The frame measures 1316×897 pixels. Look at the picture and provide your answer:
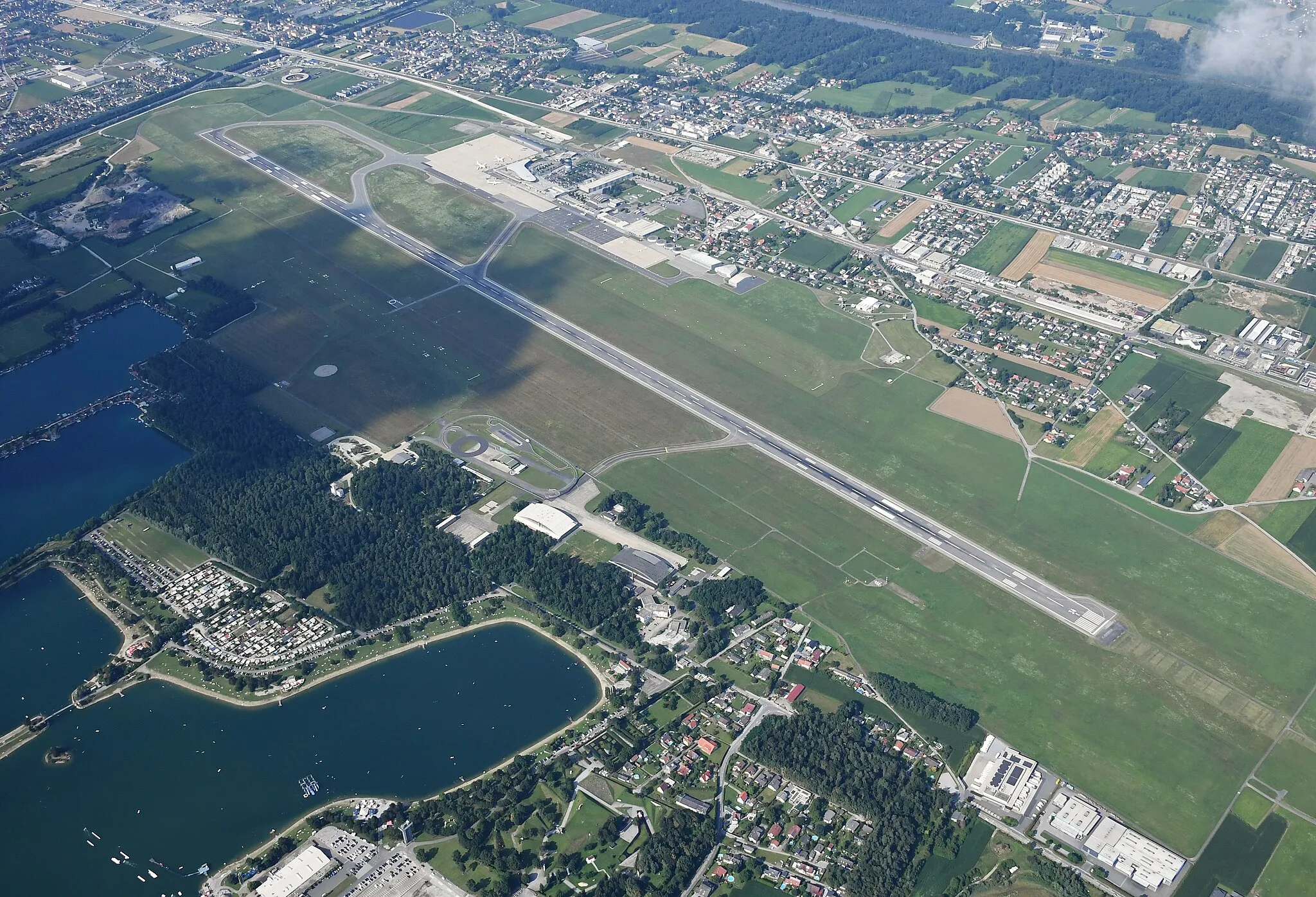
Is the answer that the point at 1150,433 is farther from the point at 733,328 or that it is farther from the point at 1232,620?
the point at 733,328

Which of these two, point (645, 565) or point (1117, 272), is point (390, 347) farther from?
point (1117, 272)

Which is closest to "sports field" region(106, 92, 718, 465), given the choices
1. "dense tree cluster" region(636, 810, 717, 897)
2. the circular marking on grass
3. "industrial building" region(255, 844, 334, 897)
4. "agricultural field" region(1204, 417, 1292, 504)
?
the circular marking on grass

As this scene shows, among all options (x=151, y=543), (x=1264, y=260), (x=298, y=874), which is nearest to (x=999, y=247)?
(x=1264, y=260)

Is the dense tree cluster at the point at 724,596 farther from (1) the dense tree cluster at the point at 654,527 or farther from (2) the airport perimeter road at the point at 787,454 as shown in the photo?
(2) the airport perimeter road at the point at 787,454

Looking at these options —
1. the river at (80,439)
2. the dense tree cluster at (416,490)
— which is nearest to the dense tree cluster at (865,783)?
the dense tree cluster at (416,490)

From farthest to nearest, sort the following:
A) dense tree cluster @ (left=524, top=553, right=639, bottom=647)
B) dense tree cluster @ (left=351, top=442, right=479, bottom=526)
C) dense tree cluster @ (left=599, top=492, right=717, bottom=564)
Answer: dense tree cluster @ (left=351, top=442, right=479, bottom=526) → dense tree cluster @ (left=599, top=492, right=717, bottom=564) → dense tree cluster @ (left=524, top=553, right=639, bottom=647)

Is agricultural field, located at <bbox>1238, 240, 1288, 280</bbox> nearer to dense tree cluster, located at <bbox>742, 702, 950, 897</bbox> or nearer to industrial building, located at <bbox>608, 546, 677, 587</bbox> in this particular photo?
industrial building, located at <bbox>608, 546, 677, 587</bbox>
